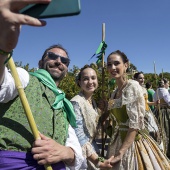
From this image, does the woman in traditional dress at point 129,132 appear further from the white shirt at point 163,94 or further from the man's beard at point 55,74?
the white shirt at point 163,94

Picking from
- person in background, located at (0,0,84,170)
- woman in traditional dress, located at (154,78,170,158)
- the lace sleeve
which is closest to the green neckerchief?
person in background, located at (0,0,84,170)

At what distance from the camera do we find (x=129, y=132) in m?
2.55

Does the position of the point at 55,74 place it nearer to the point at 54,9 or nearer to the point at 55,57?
the point at 55,57

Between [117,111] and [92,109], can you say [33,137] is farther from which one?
[92,109]

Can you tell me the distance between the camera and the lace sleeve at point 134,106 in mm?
2508

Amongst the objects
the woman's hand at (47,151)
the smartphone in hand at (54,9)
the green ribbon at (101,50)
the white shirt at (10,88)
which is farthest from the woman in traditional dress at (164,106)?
the smartphone in hand at (54,9)

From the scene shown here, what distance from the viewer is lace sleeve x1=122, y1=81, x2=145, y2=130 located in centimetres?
251

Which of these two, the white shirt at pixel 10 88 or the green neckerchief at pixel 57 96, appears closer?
the white shirt at pixel 10 88

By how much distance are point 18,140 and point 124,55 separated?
1.88m

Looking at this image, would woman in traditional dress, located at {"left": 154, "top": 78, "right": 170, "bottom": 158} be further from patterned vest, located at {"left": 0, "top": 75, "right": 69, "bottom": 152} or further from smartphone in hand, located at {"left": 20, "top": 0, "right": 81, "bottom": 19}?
smartphone in hand, located at {"left": 20, "top": 0, "right": 81, "bottom": 19}

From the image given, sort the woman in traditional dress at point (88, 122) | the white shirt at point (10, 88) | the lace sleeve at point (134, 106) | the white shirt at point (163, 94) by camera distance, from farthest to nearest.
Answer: the white shirt at point (163, 94) < the woman in traditional dress at point (88, 122) < the lace sleeve at point (134, 106) < the white shirt at point (10, 88)

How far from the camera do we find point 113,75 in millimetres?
2820

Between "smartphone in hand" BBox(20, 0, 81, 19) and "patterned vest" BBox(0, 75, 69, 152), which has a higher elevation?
"smartphone in hand" BBox(20, 0, 81, 19)

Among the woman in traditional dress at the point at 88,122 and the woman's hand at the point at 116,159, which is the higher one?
the woman in traditional dress at the point at 88,122
